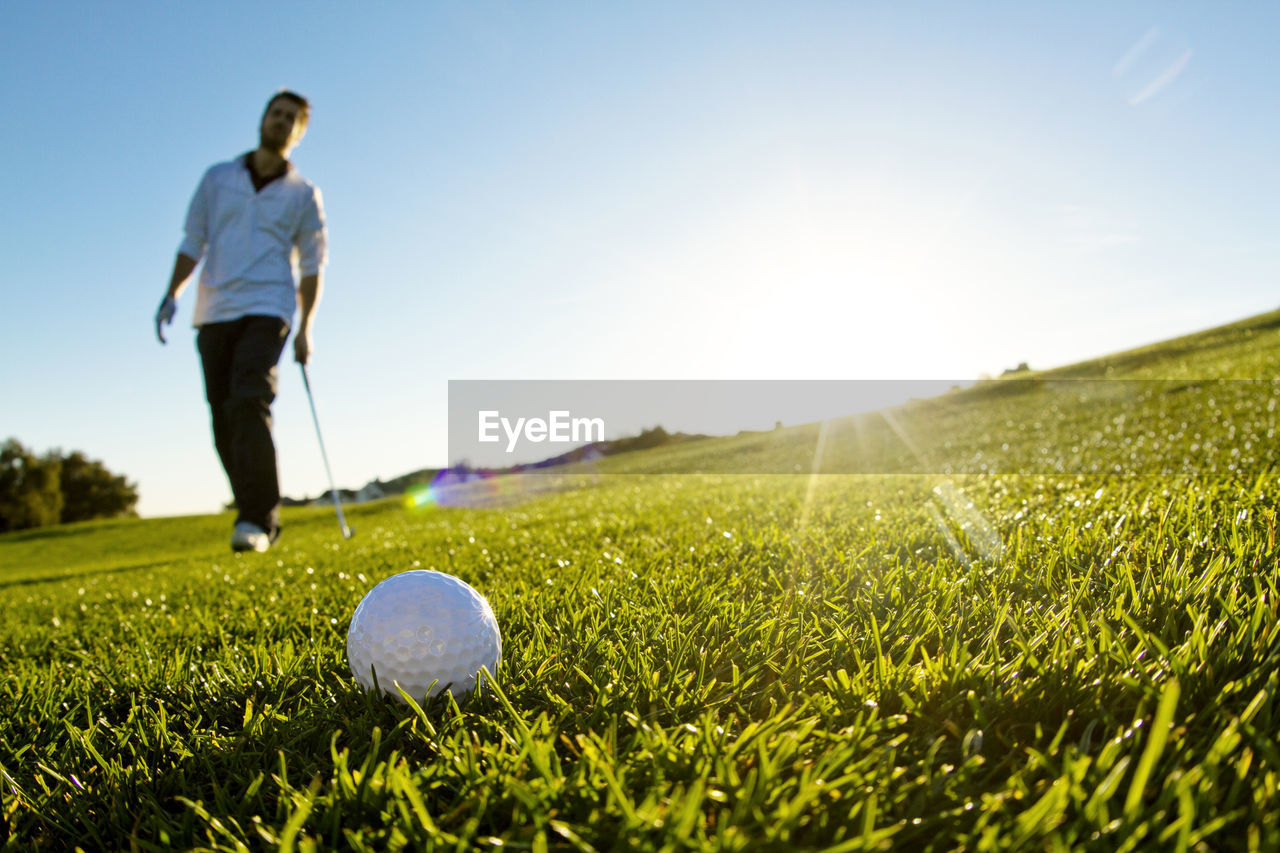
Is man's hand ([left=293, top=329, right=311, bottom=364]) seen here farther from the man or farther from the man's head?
the man's head

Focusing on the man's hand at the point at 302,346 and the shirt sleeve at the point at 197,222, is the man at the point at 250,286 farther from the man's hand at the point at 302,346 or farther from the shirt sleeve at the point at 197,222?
the man's hand at the point at 302,346

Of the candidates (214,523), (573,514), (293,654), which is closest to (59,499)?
(214,523)

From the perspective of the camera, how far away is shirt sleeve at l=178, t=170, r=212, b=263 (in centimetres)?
531

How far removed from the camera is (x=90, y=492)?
44406mm

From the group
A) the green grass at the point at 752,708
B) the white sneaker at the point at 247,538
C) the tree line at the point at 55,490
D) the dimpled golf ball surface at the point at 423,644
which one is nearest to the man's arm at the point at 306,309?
the white sneaker at the point at 247,538

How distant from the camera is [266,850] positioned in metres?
1.10

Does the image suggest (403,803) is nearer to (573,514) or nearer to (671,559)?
(671,559)

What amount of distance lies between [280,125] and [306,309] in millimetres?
1460

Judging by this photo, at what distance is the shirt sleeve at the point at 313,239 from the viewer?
5.57m

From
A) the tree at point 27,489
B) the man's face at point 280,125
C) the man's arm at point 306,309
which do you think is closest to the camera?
the man's face at point 280,125

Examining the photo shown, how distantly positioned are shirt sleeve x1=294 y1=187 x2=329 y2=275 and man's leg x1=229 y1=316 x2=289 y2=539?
3.32 ft

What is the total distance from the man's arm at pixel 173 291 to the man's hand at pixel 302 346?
0.90 m

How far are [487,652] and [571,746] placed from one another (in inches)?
20.3

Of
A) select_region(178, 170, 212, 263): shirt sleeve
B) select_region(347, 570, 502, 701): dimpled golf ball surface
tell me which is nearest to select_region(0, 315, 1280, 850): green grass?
select_region(347, 570, 502, 701): dimpled golf ball surface
